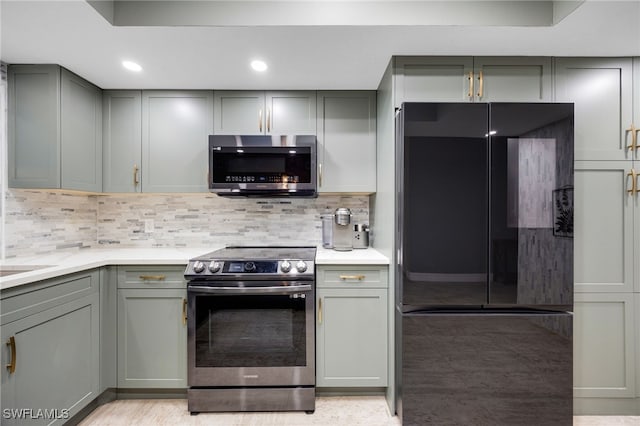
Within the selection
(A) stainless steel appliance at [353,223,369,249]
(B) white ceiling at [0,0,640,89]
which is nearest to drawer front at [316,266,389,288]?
(A) stainless steel appliance at [353,223,369,249]

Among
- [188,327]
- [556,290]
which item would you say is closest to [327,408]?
[188,327]

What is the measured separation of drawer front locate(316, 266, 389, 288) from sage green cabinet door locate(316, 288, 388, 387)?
33 mm

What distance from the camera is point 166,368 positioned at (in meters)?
2.14

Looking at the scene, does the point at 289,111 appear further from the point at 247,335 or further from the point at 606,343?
the point at 606,343

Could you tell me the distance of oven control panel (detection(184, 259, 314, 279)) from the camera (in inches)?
80.6

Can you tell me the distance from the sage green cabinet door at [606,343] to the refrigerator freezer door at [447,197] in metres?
0.77

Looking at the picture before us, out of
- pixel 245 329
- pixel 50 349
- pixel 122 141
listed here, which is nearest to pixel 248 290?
pixel 245 329

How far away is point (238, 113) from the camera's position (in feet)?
8.39

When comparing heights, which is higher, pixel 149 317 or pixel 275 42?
pixel 275 42

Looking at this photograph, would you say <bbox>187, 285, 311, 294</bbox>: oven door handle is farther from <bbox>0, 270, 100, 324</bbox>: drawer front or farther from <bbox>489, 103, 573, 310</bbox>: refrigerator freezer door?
<bbox>489, 103, 573, 310</bbox>: refrigerator freezer door

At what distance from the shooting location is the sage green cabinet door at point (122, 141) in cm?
256

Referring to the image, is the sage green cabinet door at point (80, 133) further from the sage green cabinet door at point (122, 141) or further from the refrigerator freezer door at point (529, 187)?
the refrigerator freezer door at point (529, 187)

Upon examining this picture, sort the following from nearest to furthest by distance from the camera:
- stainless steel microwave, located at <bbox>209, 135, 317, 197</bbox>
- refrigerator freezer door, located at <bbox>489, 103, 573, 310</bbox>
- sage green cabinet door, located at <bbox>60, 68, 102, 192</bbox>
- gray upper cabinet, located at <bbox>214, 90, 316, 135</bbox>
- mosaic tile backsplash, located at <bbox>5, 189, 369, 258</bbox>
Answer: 1. refrigerator freezer door, located at <bbox>489, 103, 573, 310</bbox>
2. sage green cabinet door, located at <bbox>60, 68, 102, 192</bbox>
3. stainless steel microwave, located at <bbox>209, 135, 317, 197</bbox>
4. gray upper cabinet, located at <bbox>214, 90, 316, 135</bbox>
5. mosaic tile backsplash, located at <bbox>5, 189, 369, 258</bbox>

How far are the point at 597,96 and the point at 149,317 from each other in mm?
3027
